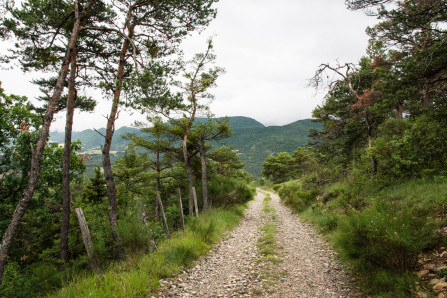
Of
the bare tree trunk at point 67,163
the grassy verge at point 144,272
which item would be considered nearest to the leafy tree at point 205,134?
the grassy verge at point 144,272

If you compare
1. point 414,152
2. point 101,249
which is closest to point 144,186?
point 101,249

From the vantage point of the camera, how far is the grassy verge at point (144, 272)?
12.9 ft

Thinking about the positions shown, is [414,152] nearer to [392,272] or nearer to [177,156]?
[392,272]

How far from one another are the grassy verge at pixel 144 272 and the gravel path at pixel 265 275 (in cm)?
27

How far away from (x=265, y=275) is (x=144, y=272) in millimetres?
2810

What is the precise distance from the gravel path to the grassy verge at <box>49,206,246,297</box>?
272 millimetres

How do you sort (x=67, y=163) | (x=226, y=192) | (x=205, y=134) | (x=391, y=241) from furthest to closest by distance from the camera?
(x=226, y=192) → (x=205, y=134) → (x=67, y=163) → (x=391, y=241)

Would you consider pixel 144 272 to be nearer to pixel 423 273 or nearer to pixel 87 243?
pixel 87 243

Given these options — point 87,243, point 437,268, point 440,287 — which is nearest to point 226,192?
point 87,243

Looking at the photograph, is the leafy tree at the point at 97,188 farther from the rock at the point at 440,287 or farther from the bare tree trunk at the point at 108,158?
the rock at the point at 440,287

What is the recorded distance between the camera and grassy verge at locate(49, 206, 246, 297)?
3.92 metres

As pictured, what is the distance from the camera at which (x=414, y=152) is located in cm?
770

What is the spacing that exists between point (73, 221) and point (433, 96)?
1646 centimetres

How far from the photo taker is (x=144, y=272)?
4.56m
